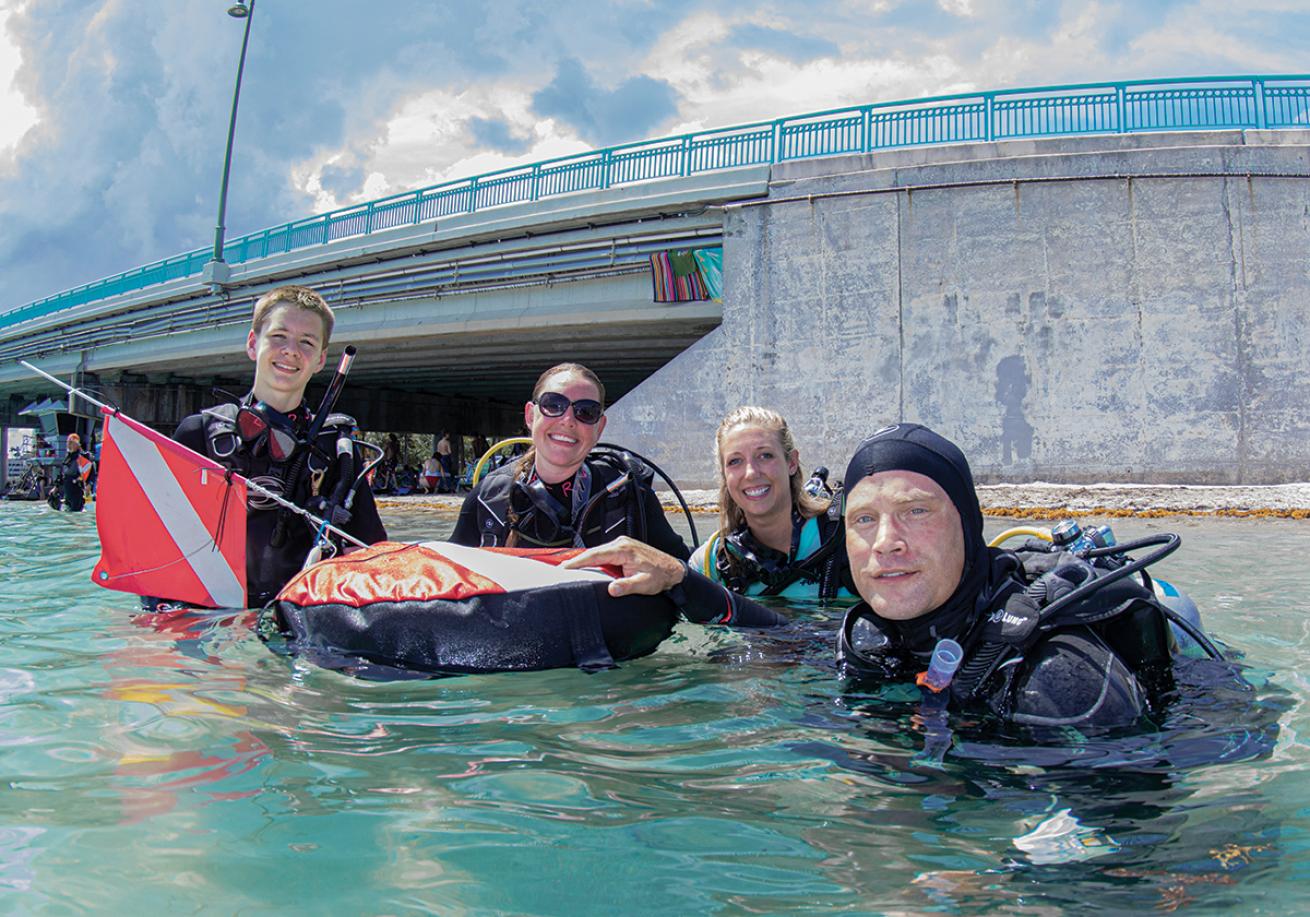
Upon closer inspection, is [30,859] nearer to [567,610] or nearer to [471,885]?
[471,885]

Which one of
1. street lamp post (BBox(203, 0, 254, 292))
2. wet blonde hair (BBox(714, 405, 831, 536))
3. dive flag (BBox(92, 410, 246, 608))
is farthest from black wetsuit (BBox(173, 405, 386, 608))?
street lamp post (BBox(203, 0, 254, 292))

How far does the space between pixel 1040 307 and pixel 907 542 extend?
572 inches

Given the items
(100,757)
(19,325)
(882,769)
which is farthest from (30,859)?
(19,325)

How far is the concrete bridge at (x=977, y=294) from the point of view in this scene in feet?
47.5

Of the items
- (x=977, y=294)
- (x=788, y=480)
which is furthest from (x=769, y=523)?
(x=977, y=294)

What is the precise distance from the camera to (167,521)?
14.4ft

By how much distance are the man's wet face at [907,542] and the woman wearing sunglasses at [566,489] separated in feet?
5.80

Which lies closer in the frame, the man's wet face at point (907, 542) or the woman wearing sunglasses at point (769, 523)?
the man's wet face at point (907, 542)

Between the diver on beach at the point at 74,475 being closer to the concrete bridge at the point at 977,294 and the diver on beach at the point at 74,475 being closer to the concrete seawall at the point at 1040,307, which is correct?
the concrete bridge at the point at 977,294

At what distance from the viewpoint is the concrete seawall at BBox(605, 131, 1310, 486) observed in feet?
47.4

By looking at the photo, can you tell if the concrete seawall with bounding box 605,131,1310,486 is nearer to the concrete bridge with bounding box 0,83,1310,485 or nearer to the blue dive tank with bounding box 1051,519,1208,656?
the concrete bridge with bounding box 0,83,1310,485

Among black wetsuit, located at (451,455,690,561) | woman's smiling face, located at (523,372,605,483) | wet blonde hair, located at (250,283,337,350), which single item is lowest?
black wetsuit, located at (451,455,690,561)

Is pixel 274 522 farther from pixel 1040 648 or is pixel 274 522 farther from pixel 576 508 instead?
pixel 1040 648

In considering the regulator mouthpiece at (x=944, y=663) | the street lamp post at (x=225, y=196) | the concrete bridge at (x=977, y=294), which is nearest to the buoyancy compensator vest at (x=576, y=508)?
the regulator mouthpiece at (x=944, y=663)
